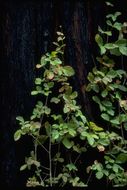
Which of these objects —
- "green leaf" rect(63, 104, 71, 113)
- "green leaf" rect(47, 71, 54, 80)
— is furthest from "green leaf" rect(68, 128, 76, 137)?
"green leaf" rect(47, 71, 54, 80)

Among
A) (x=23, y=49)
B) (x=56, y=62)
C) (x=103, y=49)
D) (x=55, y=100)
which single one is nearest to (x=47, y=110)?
(x=55, y=100)

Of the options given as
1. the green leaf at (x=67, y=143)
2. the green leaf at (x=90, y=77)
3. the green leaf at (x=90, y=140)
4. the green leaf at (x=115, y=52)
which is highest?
the green leaf at (x=115, y=52)

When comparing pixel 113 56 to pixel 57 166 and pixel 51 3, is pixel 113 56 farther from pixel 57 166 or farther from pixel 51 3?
pixel 57 166

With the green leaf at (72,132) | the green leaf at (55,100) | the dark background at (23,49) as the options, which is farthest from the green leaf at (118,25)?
the green leaf at (72,132)

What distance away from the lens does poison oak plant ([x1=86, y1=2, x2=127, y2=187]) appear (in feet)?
6.58

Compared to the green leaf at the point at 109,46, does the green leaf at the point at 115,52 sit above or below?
below

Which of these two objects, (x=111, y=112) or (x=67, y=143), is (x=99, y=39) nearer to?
(x=111, y=112)

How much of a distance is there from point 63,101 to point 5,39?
1.78 ft

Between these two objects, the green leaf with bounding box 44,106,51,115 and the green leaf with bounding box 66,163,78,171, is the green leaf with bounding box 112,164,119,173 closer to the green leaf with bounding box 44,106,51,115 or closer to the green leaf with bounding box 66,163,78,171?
the green leaf with bounding box 66,163,78,171

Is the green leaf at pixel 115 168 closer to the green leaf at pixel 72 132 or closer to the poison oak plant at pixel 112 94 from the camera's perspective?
the poison oak plant at pixel 112 94

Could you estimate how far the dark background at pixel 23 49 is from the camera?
6.52ft

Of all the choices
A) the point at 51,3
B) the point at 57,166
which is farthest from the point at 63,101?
the point at 51,3

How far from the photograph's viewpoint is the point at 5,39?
78.3 inches

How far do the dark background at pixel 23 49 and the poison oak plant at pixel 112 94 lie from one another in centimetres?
16
